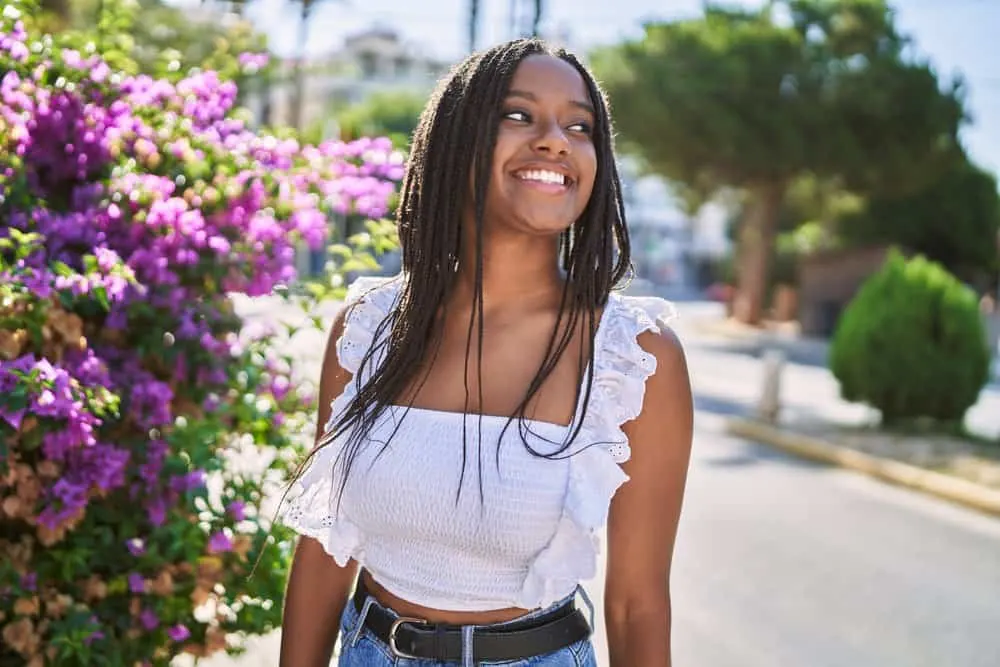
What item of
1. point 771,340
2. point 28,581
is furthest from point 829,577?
point 771,340

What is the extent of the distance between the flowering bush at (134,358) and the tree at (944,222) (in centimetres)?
4023

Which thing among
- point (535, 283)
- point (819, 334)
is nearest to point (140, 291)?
point (535, 283)

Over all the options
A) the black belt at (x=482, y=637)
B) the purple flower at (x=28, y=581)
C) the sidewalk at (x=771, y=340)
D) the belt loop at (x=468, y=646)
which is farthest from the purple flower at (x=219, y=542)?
the sidewalk at (x=771, y=340)

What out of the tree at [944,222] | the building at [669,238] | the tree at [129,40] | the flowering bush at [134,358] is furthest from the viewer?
the building at [669,238]

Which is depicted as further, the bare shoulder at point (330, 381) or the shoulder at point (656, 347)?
the bare shoulder at point (330, 381)

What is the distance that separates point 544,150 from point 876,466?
1014cm

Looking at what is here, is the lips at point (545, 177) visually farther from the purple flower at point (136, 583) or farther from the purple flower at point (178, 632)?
the purple flower at point (178, 632)

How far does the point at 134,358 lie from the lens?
332 cm

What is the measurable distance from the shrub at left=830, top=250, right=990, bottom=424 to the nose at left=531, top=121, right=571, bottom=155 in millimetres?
12126

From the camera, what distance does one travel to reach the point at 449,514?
2.07 m

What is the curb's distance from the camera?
10.3 metres

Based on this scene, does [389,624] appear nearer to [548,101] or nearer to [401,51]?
[548,101]

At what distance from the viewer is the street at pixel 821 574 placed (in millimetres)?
6336

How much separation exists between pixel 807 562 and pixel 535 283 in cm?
624
